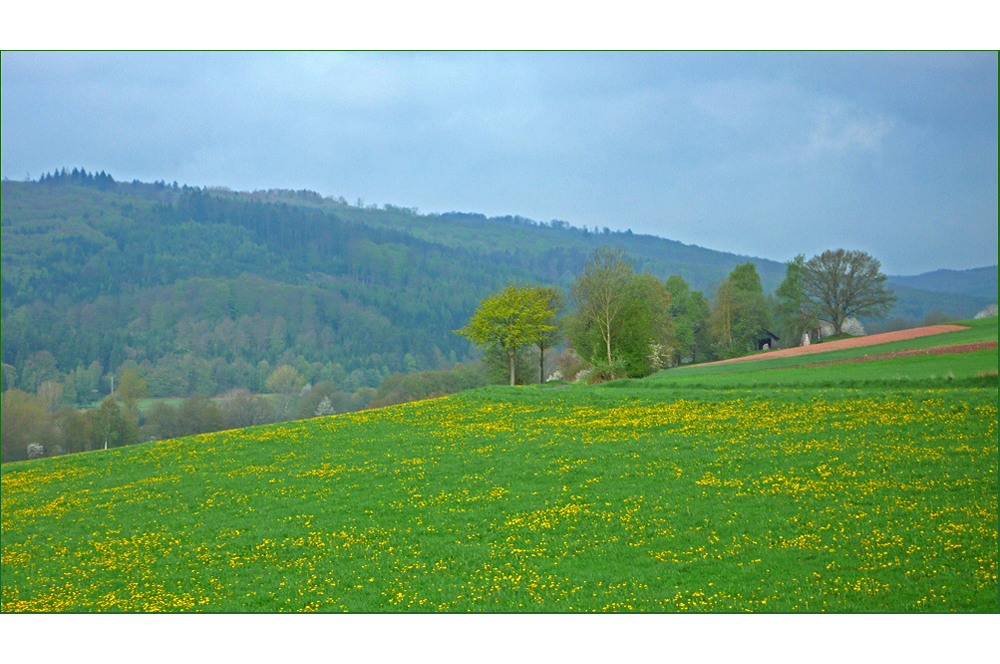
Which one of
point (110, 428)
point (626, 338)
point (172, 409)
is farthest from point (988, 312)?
point (172, 409)

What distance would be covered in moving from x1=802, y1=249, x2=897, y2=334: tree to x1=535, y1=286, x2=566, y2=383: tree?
21267mm

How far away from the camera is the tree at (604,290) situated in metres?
48.6

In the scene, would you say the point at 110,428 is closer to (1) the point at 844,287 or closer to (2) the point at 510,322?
(2) the point at 510,322

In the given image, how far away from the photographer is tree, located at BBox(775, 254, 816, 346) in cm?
5419

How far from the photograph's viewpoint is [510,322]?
47438mm

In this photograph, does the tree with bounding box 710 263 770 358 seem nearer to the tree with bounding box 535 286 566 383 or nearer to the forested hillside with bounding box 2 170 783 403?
the forested hillside with bounding box 2 170 783 403

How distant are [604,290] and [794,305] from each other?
20254 millimetres

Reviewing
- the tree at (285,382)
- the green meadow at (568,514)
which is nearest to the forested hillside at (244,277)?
the tree at (285,382)

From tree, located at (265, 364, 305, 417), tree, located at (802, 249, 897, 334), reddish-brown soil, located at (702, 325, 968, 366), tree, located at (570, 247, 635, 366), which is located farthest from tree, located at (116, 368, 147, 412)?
tree, located at (802, 249, 897, 334)

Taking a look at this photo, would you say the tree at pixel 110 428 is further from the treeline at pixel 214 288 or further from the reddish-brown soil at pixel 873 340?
the reddish-brown soil at pixel 873 340

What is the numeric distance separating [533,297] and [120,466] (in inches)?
1180

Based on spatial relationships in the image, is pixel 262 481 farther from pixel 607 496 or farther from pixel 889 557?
pixel 889 557

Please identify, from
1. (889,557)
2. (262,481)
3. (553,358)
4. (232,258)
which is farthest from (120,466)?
(232,258)

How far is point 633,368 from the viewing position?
48.6 meters
